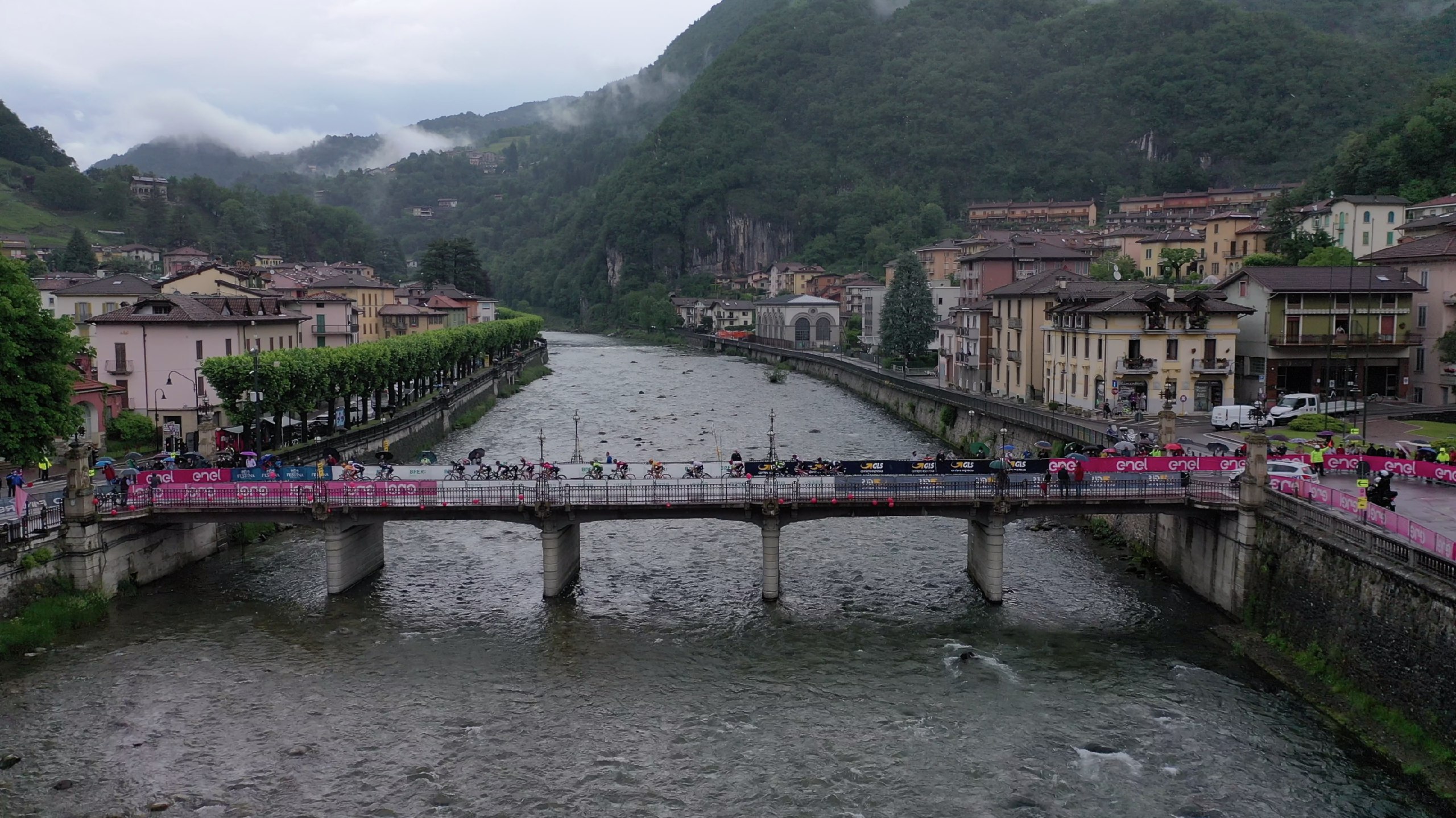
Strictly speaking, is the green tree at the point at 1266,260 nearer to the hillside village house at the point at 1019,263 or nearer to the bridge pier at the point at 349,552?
the hillside village house at the point at 1019,263

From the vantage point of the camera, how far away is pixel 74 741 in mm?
29328

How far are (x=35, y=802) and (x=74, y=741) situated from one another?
10.9 feet

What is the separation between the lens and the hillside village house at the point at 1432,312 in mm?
64000

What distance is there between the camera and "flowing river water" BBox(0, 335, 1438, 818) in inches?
1056

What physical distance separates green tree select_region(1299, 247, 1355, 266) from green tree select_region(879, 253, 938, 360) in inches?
1762

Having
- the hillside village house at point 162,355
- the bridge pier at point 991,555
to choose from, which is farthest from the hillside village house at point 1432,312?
the hillside village house at point 162,355

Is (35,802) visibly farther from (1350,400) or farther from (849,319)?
(849,319)

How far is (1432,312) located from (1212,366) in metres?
14.1

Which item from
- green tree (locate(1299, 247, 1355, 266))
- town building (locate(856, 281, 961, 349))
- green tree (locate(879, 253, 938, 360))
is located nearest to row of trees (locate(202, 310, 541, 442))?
green tree (locate(879, 253, 938, 360))

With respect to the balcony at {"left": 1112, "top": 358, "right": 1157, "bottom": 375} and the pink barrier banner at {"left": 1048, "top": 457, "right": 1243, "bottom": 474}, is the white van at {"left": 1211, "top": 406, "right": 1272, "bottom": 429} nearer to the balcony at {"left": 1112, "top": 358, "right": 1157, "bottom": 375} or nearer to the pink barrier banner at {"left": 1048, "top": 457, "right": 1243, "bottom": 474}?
the balcony at {"left": 1112, "top": 358, "right": 1157, "bottom": 375}

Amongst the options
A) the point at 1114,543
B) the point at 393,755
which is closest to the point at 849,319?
the point at 1114,543

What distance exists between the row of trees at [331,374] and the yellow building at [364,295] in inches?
880

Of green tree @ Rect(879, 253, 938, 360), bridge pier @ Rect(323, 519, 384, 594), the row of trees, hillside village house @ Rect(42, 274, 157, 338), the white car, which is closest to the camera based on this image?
the white car

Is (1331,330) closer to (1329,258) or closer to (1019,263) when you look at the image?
(1329,258)
